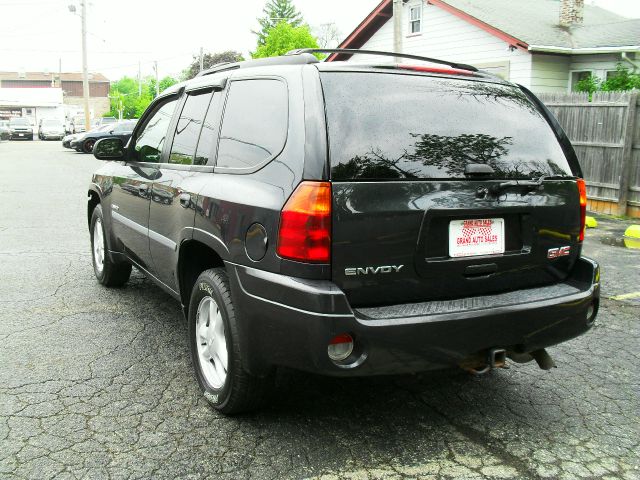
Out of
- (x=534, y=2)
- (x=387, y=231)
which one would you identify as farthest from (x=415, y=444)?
(x=534, y=2)

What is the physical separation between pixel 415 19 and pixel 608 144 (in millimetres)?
12373

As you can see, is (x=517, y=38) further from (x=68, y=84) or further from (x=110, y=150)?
(x=68, y=84)

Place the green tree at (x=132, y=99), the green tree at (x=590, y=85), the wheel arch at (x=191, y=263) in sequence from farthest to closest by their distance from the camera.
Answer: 1. the green tree at (x=132, y=99)
2. the green tree at (x=590, y=85)
3. the wheel arch at (x=191, y=263)

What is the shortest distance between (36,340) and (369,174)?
300cm

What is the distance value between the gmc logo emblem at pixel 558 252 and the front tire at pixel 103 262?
3.70 m

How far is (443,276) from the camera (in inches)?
119

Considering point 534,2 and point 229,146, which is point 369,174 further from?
point 534,2

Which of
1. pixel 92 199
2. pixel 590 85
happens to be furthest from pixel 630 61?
pixel 92 199

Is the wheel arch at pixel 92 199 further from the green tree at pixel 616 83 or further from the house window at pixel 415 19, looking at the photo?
the house window at pixel 415 19

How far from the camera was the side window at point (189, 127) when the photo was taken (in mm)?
3973

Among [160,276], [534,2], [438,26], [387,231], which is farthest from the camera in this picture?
[534,2]

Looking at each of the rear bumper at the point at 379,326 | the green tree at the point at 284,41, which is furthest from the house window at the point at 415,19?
the green tree at the point at 284,41

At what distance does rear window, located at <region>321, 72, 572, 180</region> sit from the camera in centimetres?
291

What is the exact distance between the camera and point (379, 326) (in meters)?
2.76
